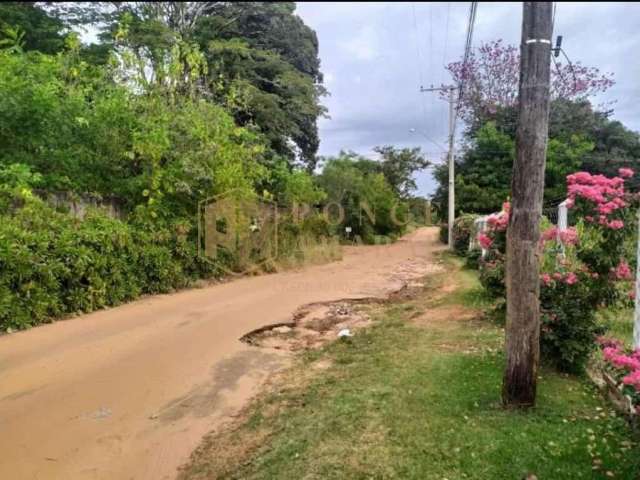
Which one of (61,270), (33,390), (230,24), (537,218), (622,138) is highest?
(230,24)

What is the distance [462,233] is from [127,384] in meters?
14.8

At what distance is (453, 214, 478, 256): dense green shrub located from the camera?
16.8 meters

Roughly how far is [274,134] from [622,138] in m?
12.9

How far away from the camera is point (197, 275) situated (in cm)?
995

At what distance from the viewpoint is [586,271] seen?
4.21 m

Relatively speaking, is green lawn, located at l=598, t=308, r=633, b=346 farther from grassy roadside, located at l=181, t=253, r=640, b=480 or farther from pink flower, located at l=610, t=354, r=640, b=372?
pink flower, located at l=610, t=354, r=640, b=372

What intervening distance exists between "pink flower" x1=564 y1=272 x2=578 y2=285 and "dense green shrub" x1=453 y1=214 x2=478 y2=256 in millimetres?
12557

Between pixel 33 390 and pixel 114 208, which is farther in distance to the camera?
pixel 114 208

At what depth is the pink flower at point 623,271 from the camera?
12.9ft

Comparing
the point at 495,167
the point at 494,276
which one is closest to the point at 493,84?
the point at 495,167

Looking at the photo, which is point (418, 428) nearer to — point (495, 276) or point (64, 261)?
point (495, 276)

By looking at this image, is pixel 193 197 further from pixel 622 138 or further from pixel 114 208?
pixel 622 138

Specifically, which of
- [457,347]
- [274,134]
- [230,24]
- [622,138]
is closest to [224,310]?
[457,347]

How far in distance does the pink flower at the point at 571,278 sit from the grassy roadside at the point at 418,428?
2.64 feet
